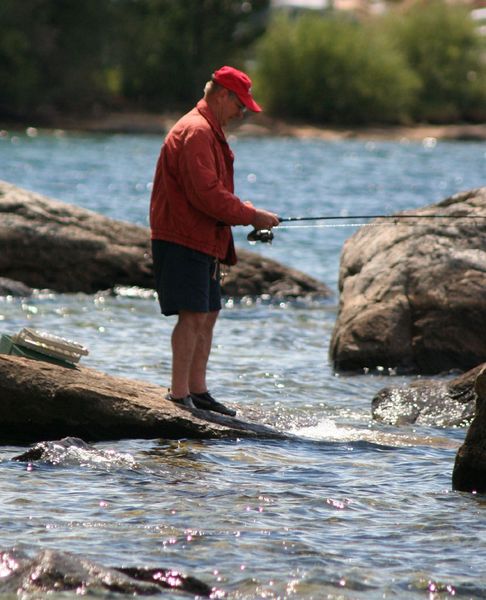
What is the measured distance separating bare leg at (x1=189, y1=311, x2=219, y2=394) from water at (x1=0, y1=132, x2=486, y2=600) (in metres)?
0.43

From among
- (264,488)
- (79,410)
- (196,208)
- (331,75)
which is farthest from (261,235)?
(331,75)

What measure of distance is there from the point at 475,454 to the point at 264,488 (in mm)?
982

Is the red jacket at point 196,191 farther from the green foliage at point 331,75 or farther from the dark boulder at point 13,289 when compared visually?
the green foliage at point 331,75

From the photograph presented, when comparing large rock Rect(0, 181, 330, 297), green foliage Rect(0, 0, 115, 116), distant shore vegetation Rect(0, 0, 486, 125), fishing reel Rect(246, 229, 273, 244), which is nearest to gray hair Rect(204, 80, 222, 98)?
fishing reel Rect(246, 229, 273, 244)

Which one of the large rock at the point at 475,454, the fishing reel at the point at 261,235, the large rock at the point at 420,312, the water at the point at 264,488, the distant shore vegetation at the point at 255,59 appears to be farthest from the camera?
the distant shore vegetation at the point at 255,59

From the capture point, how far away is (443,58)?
253 ft

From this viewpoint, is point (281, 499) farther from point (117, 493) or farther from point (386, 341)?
point (386, 341)

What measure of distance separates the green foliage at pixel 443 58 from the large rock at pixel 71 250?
61333mm

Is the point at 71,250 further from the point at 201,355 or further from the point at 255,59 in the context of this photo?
the point at 255,59

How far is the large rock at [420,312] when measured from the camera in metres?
10.5

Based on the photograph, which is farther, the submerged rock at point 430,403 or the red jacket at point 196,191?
the submerged rock at point 430,403

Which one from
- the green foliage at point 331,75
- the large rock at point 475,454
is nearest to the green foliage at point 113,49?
the green foliage at point 331,75

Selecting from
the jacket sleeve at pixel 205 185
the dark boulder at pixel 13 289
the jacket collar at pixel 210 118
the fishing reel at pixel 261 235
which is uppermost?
the jacket collar at pixel 210 118

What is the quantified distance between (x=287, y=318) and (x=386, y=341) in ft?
9.41
